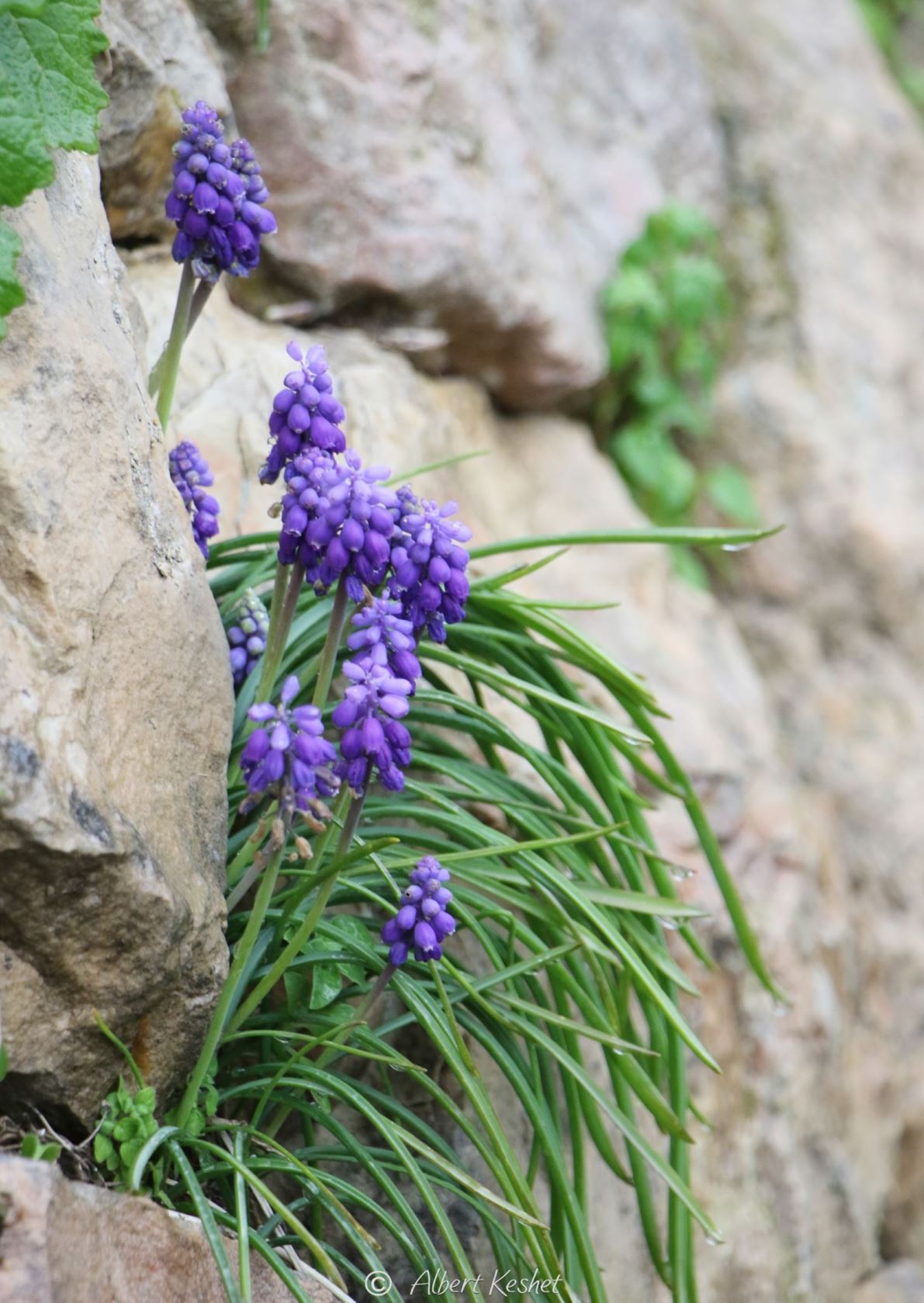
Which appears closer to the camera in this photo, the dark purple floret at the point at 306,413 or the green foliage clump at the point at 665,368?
the dark purple floret at the point at 306,413

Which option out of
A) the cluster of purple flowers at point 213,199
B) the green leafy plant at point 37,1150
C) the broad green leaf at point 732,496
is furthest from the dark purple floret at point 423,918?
the broad green leaf at point 732,496

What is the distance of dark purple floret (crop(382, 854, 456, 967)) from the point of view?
1606 millimetres

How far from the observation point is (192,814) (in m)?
1.67

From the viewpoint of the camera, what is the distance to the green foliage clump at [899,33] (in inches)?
210

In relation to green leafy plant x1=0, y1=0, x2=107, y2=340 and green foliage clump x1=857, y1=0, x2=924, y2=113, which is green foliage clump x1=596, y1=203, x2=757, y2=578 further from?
green leafy plant x1=0, y1=0, x2=107, y2=340

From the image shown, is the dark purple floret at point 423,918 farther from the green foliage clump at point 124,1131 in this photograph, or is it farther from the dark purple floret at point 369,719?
the green foliage clump at point 124,1131

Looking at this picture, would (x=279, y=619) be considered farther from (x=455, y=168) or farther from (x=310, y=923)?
(x=455, y=168)

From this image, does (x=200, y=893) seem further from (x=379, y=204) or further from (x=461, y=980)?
(x=379, y=204)

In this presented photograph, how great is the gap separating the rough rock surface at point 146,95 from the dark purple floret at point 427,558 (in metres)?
1.16

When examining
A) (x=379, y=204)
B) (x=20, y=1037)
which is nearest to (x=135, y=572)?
(x=20, y=1037)

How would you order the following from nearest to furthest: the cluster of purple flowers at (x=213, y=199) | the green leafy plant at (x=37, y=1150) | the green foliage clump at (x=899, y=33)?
the green leafy plant at (x=37, y=1150), the cluster of purple flowers at (x=213, y=199), the green foliage clump at (x=899, y=33)

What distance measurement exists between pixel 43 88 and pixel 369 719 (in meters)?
0.96

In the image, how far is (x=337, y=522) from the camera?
1.49 metres

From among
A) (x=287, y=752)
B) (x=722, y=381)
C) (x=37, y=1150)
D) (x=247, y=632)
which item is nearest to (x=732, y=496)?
(x=722, y=381)
